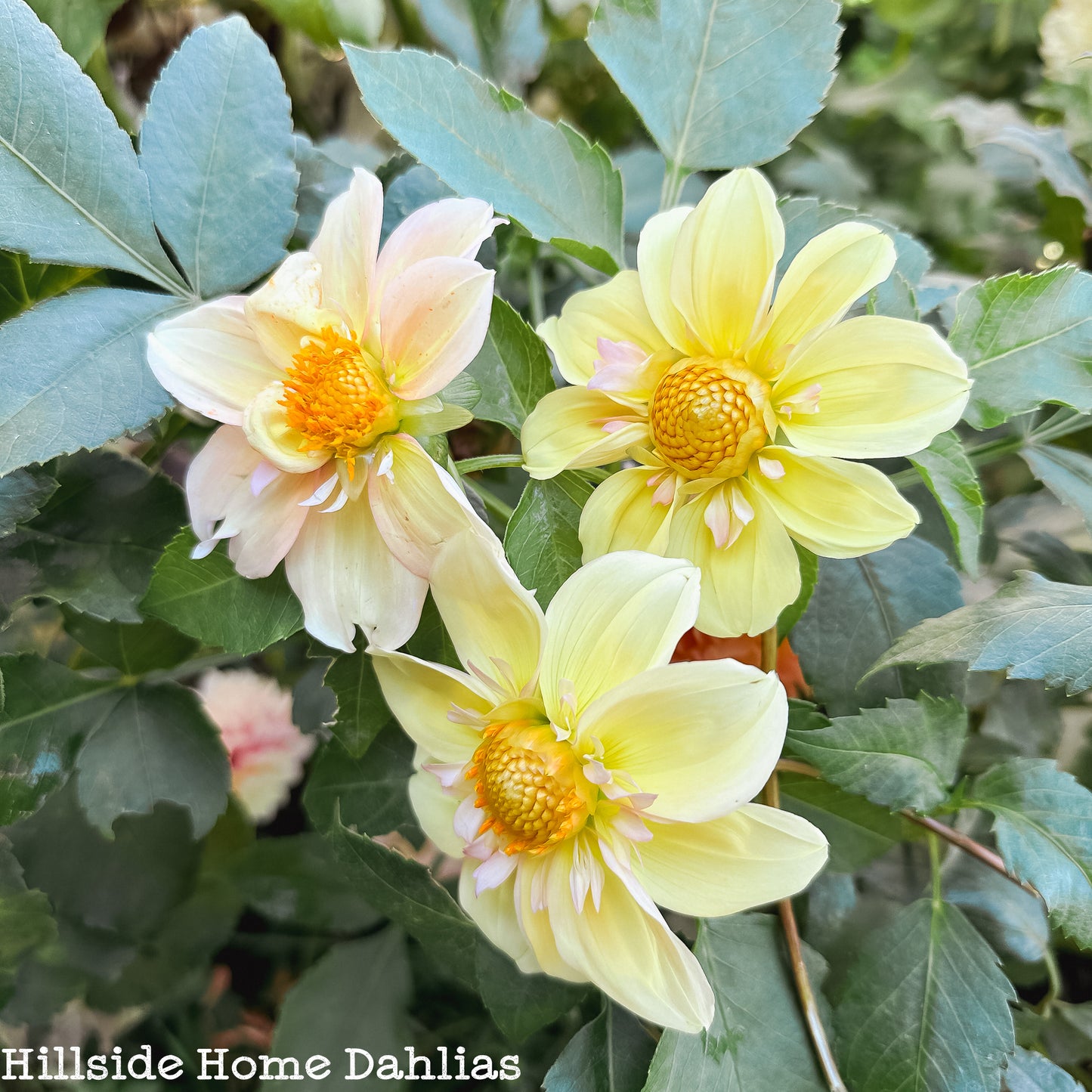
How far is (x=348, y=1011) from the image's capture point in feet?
2.31

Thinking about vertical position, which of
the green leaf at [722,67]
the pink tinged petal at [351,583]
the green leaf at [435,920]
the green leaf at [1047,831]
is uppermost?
the green leaf at [722,67]

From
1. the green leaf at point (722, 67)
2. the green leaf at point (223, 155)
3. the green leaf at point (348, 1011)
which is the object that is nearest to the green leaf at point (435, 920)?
the green leaf at point (348, 1011)

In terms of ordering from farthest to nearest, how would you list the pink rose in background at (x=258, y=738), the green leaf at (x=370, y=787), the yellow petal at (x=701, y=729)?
1. the pink rose in background at (x=258, y=738)
2. the green leaf at (x=370, y=787)
3. the yellow petal at (x=701, y=729)

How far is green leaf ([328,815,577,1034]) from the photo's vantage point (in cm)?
48

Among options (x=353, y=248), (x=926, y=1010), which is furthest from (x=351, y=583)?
(x=926, y=1010)

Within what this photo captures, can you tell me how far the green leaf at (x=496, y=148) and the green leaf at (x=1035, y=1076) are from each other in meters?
0.49

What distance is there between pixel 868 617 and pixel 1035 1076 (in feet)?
0.86

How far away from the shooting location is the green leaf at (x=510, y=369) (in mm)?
428

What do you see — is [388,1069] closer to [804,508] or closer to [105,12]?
[804,508]

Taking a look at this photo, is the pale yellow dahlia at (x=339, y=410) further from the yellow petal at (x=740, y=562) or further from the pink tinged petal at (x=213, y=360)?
the yellow petal at (x=740, y=562)

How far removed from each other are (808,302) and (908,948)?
1.15ft

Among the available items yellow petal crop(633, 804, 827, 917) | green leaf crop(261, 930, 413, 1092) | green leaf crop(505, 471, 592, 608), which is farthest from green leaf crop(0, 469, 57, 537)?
green leaf crop(261, 930, 413, 1092)

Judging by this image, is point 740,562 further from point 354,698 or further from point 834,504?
point 354,698

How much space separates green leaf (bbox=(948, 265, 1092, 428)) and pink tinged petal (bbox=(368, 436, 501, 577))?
10.3 inches
